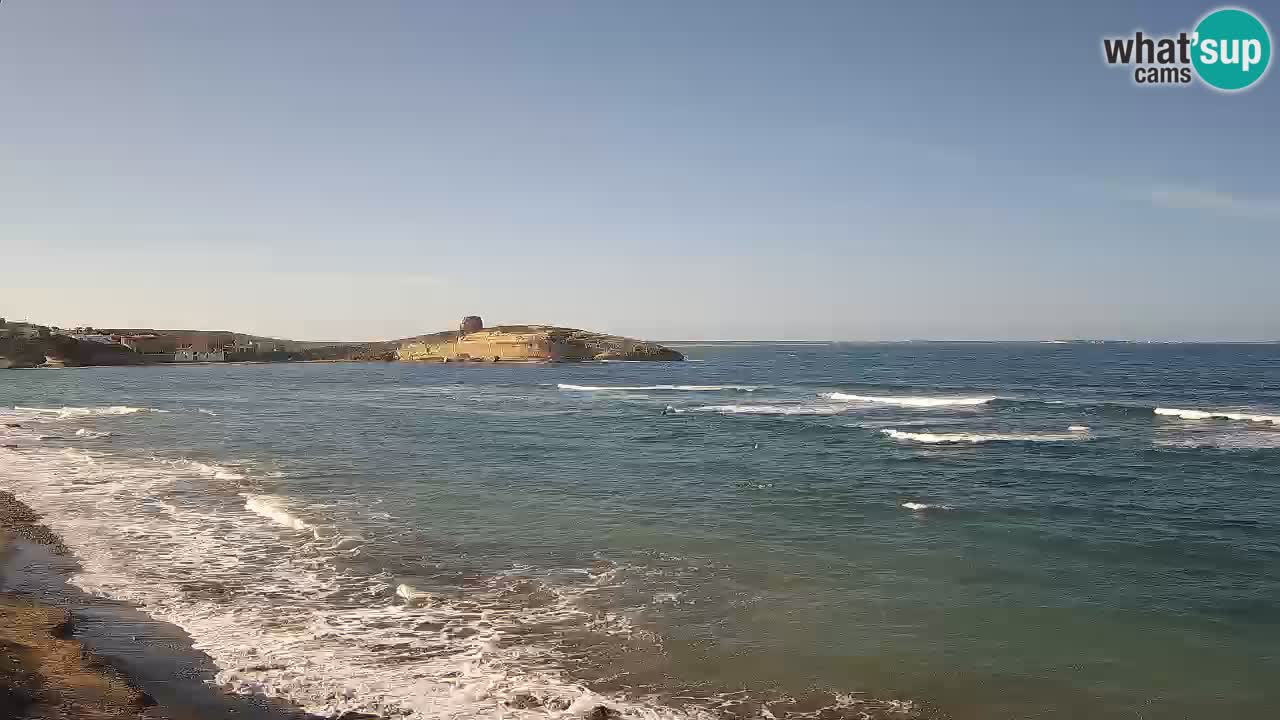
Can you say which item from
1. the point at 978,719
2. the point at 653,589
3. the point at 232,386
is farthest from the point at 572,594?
the point at 232,386

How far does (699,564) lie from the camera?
18453 millimetres

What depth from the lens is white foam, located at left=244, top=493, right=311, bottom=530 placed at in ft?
72.6

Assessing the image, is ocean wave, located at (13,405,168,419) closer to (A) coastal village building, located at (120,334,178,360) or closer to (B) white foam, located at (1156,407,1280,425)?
(B) white foam, located at (1156,407,1280,425)

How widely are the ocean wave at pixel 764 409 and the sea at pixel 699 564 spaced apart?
474 inches

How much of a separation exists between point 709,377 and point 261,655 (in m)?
94.0

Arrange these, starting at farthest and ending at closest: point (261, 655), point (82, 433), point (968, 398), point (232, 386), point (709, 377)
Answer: point (709, 377) < point (232, 386) < point (968, 398) < point (82, 433) < point (261, 655)

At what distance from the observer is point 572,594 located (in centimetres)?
1627

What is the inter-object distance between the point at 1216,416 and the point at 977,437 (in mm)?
18571

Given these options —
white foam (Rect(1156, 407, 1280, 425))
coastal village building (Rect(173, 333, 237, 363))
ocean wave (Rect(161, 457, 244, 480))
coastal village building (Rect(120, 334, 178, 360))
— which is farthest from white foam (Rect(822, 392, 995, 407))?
coastal village building (Rect(120, 334, 178, 360))

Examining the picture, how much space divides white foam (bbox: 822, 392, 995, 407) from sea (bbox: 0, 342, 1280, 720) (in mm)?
17132

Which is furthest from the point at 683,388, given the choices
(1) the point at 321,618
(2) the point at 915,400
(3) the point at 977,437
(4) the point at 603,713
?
(4) the point at 603,713

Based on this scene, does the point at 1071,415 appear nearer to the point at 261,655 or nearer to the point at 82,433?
the point at 261,655

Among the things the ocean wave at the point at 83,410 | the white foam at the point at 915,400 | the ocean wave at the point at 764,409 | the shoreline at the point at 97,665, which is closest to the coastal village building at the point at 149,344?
the ocean wave at the point at 83,410

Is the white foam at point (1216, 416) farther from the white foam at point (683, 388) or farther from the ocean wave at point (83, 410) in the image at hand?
the ocean wave at point (83, 410)
